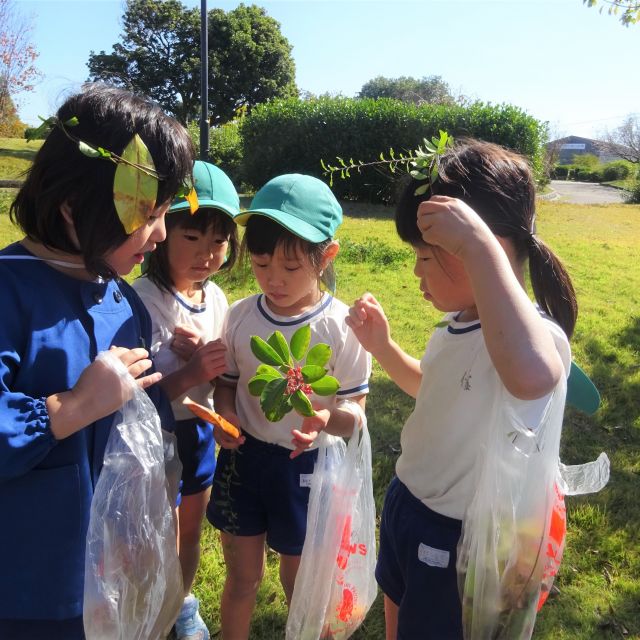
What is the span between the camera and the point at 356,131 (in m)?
15.1

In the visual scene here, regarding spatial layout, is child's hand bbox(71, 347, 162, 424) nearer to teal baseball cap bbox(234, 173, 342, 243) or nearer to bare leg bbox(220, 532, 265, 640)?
teal baseball cap bbox(234, 173, 342, 243)

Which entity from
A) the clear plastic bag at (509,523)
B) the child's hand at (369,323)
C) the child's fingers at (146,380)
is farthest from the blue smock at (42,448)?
the clear plastic bag at (509,523)

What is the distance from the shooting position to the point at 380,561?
179 cm

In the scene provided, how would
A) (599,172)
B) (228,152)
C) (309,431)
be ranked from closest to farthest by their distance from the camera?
(309,431) → (228,152) → (599,172)

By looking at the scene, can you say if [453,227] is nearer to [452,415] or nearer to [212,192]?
[452,415]

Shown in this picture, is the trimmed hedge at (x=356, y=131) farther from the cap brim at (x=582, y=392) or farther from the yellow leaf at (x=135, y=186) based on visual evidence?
the yellow leaf at (x=135, y=186)

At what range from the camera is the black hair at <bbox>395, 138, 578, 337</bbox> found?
142 cm

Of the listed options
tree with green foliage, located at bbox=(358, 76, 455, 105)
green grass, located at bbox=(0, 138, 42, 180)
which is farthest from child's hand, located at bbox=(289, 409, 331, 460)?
tree with green foliage, located at bbox=(358, 76, 455, 105)

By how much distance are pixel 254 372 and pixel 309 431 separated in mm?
329

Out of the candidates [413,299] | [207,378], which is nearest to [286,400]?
[207,378]

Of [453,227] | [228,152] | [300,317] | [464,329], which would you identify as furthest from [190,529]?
[228,152]

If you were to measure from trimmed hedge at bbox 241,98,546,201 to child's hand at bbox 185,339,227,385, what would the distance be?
12452 mm

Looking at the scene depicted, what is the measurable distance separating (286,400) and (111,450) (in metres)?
0.45

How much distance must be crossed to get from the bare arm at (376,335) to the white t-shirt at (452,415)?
138 millimetres
